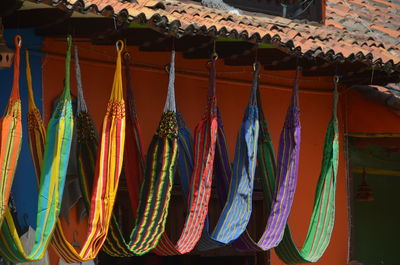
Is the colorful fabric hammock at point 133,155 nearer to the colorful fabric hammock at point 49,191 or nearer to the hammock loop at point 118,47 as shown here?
the hammock loop at point 118,47

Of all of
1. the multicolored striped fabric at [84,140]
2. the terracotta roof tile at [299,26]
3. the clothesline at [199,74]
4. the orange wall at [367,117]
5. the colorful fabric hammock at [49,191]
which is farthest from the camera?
the orange wall at [367,117]

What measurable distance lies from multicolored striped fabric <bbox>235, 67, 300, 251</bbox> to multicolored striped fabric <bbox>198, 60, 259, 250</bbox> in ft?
0.55

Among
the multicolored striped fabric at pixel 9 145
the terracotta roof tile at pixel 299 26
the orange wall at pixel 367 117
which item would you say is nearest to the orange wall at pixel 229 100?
the orange wall at pixel 367 117

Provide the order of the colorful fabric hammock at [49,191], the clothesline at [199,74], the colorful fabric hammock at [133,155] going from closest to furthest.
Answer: the colorful fabric hammock at [49,191]
the colorful fabric hammock at [133,155]
the clothesline at [199,74]

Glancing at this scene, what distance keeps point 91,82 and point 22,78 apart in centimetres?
69

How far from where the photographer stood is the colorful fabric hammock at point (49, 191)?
5.46 m

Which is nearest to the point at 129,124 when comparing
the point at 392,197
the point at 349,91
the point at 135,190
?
the point at 135,190

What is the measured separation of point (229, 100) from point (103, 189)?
7.65ft

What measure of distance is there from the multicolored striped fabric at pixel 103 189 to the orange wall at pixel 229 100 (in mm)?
915

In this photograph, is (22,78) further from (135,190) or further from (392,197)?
(392,197)

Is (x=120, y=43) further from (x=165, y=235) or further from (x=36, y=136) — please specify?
(x=165, y=235)

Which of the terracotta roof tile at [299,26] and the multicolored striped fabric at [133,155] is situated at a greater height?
the terracotta roof tile at [299,26]

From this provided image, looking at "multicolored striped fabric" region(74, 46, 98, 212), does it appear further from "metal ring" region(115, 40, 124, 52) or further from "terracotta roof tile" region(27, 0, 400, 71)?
"terracotta roof tile" region(27, 0, 400, 71)

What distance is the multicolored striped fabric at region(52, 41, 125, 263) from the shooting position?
5.74m
